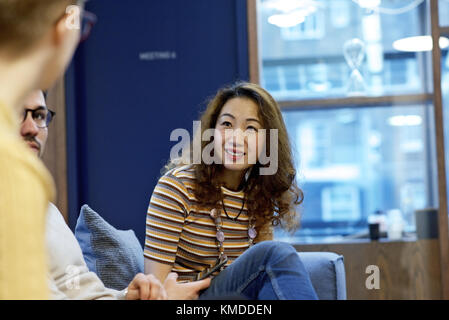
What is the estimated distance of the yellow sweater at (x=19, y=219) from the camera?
521 millimetres

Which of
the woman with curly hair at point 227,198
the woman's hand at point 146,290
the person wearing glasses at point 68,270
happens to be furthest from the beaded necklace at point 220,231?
the woman's hand at point 146,290

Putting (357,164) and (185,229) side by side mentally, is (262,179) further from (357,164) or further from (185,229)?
(357,164)

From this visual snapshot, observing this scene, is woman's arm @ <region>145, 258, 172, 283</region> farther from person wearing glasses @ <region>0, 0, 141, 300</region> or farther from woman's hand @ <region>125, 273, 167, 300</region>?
person wearing glasses @ <region>0, 0, 141, 300</region>

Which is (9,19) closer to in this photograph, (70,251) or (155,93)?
(70,251)

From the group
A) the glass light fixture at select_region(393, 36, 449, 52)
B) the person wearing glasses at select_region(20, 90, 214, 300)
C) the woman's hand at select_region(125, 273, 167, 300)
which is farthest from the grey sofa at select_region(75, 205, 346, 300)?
the glass light fixture at select_region(393, 36, 449, 52)

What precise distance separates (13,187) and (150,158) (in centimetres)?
215

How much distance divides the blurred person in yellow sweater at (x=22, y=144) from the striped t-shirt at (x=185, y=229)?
0.92m

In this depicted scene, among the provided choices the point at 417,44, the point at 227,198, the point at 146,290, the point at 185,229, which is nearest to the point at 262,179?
the point at 227,198

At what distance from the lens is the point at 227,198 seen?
166 cm

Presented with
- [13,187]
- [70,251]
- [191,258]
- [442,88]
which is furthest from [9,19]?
[442,88]

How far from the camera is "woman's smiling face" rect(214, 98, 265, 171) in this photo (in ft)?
5.49

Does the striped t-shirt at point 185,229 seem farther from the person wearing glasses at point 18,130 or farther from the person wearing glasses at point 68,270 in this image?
the person wearing glasses at point 18,130

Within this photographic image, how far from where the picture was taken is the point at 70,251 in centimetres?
126

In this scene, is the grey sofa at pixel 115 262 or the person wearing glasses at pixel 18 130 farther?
the grey sofa at pixel 115 262
